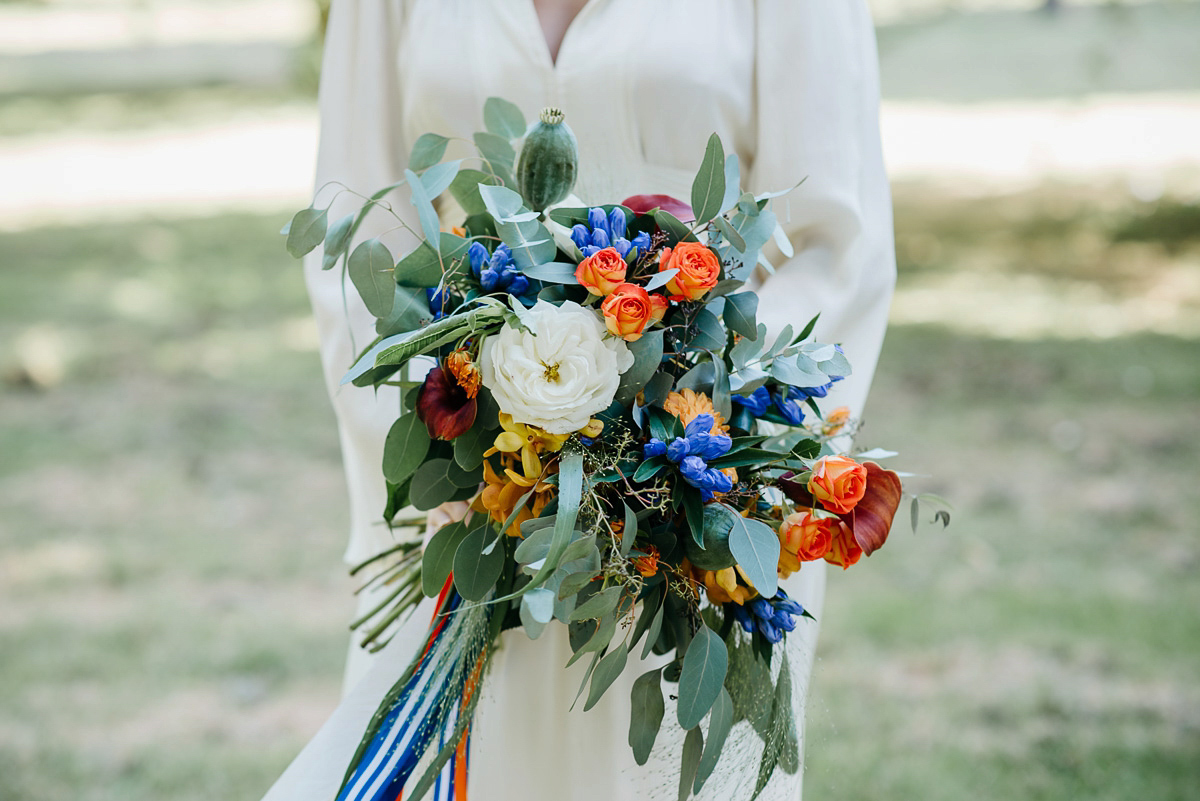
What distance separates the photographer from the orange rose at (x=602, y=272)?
1.18m

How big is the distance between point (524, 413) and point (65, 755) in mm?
2313

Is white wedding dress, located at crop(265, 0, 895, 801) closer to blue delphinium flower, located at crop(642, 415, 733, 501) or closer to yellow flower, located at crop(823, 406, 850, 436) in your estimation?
yellow flower, located at crop(823, 406, 850, 436)

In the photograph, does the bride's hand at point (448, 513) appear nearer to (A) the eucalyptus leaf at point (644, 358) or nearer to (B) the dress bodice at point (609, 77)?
(A) the eucalyptus leaf at point (644, 358)

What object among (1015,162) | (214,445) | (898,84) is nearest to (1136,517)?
(214,445)

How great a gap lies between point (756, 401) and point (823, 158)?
0.45 metres

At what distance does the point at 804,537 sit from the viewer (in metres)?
1.22

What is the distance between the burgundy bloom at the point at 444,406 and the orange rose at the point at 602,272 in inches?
7.3

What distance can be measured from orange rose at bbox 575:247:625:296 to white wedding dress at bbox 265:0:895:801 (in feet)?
1.36

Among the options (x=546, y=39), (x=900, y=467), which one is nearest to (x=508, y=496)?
(x=546, y=39)

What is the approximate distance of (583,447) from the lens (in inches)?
47.7

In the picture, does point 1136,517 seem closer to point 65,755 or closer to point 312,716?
point 312,716

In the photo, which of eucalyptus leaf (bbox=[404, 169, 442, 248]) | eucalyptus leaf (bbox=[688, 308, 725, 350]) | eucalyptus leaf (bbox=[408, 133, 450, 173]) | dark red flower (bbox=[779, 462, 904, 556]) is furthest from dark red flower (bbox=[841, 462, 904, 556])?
eucalyptus leaf (bbox=[408, 133, 450, 173])

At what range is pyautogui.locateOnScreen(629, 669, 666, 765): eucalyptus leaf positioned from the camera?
1.25 metres

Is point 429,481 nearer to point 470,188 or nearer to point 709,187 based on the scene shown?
point 470,188
